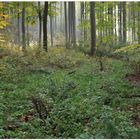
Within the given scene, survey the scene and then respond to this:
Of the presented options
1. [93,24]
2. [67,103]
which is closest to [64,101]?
[67,103]

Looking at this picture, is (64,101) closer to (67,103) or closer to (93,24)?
(67,103)

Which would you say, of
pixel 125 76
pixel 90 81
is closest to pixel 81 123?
pixel 90 81

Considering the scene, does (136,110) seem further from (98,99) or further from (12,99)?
(12,99)

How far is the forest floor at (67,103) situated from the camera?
6.96 m

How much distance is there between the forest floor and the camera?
6961 millimetres

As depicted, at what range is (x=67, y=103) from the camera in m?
9.08

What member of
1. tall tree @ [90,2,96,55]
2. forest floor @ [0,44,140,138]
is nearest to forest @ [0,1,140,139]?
forest floor @ [0,44,140,138]

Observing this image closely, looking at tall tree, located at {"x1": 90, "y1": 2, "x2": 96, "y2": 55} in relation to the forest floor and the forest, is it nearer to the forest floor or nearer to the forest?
the forest

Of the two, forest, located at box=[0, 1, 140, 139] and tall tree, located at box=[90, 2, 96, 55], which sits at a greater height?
tall tree, located at box=[90, 2, 96, 55]

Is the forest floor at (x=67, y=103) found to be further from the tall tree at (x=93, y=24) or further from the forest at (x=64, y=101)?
the tall tree at (x=93, y=24)

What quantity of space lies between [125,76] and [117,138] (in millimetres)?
7145

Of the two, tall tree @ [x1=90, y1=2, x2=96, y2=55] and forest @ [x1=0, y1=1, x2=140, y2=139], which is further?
tall tree @ [x1=90, y1=2, x2=96, y2=55]

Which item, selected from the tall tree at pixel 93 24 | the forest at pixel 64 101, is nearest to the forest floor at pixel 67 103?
the forest at pixel 64 101

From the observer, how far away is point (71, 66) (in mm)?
16891
